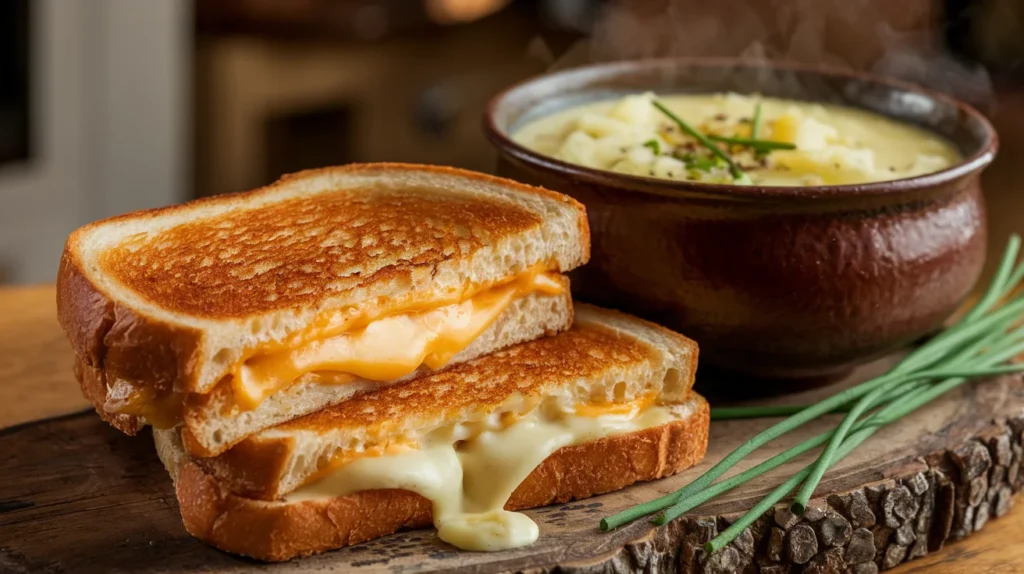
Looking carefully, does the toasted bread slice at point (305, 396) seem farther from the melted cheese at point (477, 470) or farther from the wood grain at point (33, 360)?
the wood grain at point (33, 360)

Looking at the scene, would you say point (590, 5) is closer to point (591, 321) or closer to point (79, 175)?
point (79, 175)

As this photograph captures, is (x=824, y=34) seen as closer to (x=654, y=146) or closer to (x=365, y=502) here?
(x=654, y=146)

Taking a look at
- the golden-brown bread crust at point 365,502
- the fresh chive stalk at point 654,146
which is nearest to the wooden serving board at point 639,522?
the golden-brown bread crust at point 365,502

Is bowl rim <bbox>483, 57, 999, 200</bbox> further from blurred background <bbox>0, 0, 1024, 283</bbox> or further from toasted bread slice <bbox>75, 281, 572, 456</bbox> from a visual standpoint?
blurred background <bbox>0, 0, 1024, 283</bbox>

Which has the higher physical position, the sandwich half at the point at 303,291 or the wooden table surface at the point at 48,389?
the sandwich half at the point at 303,291

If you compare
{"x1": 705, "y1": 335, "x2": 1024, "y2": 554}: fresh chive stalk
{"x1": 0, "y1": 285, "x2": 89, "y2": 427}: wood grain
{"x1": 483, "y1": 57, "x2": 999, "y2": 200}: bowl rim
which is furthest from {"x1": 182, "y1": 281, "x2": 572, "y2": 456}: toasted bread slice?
{"x1": 0, "y1": 285, "x2": 89, "y2": 427}: wood grain

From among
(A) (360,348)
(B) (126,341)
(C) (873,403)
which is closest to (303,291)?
(A) (360,348)
